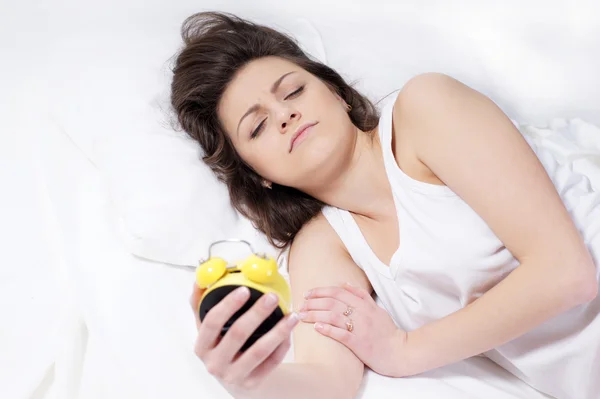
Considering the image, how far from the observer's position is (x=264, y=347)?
2.86ft

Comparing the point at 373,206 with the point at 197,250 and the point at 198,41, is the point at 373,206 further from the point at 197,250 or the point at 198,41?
the point at 198,41

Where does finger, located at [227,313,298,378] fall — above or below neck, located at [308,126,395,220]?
above

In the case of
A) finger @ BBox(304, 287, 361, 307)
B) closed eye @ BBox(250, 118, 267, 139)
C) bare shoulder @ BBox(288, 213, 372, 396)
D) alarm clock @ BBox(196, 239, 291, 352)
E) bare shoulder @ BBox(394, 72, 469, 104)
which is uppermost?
bare shoulder @ BBox(394, 72, 469, 104)

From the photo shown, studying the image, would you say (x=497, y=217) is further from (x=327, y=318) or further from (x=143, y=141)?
(x=143, y=141)

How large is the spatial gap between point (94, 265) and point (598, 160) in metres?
1.20

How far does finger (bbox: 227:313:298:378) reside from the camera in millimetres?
862

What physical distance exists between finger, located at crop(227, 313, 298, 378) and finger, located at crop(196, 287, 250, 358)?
0.15 feet

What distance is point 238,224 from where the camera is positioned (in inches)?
61.4

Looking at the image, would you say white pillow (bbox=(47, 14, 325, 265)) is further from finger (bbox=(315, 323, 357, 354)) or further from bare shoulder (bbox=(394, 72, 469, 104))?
bare shoulder (bbox=(394, 72, 469, 104))

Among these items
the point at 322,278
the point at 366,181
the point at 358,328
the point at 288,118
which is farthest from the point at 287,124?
the point at 358,328

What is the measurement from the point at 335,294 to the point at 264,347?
46 centimetres

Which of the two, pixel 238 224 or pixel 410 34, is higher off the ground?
pixel 410 34

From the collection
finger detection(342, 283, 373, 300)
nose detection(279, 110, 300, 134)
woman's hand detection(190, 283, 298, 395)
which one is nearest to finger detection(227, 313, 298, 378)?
woman's hand detection(190, 283, 298, 395)

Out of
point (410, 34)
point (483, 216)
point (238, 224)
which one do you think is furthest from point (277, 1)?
point (483, 216)
